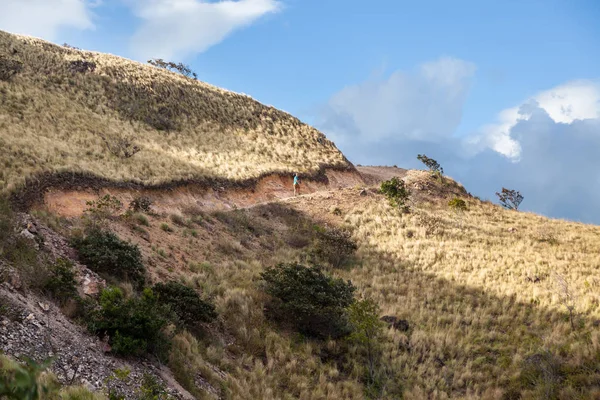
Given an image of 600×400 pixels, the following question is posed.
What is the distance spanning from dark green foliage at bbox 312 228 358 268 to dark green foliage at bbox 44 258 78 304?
1213cm

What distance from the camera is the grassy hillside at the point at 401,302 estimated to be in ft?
33.1

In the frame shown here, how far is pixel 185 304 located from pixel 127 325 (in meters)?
2.80

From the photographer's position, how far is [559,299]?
1509 cm

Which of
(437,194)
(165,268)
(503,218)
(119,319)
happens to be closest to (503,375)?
(119,319)

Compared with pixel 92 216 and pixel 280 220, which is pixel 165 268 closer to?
pixel 92 216

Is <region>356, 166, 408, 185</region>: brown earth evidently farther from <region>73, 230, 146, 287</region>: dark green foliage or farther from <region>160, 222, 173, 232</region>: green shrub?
<region>73, 230, 146, 287</region>: dark green foliage

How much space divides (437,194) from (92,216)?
93.9ft

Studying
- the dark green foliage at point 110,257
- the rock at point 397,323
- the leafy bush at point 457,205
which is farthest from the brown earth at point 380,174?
the dark green foliage at point 110,257

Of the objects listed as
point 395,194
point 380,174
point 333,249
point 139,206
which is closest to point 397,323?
point 333,249

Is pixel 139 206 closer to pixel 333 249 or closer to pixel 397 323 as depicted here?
pixel 333 249

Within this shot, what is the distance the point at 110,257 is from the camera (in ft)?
36.0

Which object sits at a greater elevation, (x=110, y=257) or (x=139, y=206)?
(x=139, y=206)

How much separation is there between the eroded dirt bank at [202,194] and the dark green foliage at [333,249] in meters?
7.80

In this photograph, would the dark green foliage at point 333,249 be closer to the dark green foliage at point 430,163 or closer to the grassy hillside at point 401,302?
the grassy hillside at point 401,302
